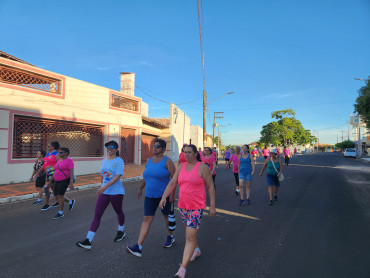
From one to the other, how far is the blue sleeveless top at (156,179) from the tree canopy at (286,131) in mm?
58049

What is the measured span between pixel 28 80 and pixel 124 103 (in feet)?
21.2

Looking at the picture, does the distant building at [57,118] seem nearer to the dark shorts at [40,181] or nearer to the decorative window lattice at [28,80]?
the decorative window lattice at [28,80]

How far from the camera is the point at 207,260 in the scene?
3.62 m

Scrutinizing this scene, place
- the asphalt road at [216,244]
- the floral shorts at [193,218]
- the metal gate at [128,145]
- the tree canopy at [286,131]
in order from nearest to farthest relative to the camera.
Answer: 1. the floral shorts at [193,218]
2. the asphalt road at [216,244]
3. the metal gate at [128,145]
4. the tree canopy at [286,131]

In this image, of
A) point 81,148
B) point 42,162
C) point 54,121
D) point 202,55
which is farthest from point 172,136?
point 42,162

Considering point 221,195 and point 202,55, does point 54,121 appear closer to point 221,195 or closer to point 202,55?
point 221,195

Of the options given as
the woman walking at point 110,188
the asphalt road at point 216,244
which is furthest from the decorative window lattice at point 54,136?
the woman walking at point 110,188

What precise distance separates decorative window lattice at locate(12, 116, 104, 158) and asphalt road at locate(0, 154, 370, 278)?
5.05 meters

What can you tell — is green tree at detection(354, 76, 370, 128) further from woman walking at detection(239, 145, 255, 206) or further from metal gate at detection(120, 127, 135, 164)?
metal gate at detection(120, 127, 135, 164)

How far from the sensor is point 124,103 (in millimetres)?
17250

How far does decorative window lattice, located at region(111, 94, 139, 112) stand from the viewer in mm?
16183

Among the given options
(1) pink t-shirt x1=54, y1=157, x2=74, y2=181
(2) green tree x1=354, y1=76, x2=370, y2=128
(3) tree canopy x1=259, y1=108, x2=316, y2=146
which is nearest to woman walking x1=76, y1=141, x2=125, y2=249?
(1) pink t-shirt x1=54, y1=157, x2=74, y2=181

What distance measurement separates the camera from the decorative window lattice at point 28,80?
10.4 m

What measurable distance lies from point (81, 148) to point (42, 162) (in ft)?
26.0
